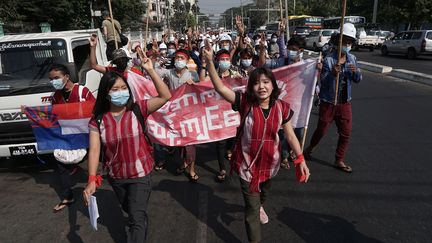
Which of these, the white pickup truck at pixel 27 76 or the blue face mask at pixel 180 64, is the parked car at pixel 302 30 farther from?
the blue face mask at pixel 180 64

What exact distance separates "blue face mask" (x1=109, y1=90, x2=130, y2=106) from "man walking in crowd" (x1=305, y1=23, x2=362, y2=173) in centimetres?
290

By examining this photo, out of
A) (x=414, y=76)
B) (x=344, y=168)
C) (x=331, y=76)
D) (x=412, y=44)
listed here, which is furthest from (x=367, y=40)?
(x=344, y=168)

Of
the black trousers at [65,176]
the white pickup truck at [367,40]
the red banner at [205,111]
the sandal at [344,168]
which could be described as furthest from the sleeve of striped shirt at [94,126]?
the white pickup truck at [367,40]

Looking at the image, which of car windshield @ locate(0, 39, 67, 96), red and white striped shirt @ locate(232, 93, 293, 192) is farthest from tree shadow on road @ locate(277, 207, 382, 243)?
car windshield @ locate(0, 39, 67, 96)

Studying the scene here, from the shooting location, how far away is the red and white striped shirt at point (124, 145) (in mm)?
2676

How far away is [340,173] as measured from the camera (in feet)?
15.4

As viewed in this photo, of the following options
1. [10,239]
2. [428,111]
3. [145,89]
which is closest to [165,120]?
[145,89]

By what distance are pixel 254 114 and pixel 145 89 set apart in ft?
8.15

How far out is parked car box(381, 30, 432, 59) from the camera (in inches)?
722

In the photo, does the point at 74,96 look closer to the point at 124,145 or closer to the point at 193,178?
the point at 124,145

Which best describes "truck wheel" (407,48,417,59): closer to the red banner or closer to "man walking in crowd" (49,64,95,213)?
the red banner

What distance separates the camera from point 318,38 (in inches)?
1114

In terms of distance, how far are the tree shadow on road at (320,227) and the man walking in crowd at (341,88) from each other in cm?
136

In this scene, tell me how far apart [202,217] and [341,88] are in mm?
2520
